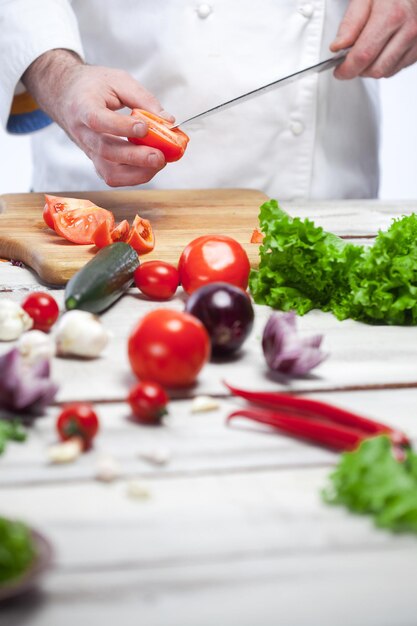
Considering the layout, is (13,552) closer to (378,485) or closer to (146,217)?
Result: (378,485)

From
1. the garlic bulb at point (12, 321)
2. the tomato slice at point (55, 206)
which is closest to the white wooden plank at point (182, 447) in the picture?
the garlic bulb at point (12, 321)

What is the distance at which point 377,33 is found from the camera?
2.31 meters

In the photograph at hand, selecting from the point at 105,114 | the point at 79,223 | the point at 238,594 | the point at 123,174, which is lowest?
the point at 238,594

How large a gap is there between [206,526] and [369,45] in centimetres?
166

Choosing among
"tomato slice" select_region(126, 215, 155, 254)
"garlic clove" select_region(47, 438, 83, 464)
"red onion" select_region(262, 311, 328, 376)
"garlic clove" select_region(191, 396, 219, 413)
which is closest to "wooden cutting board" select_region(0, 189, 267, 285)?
"tomato slice" select_region(126, 215, 155, 254)

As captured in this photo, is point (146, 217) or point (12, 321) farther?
point (146, 217)

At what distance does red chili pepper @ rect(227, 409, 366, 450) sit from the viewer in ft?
3.55

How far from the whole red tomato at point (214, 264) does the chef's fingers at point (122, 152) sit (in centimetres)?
33

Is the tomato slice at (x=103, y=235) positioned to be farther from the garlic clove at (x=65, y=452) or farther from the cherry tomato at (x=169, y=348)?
the garlic clove at (x=65, y=452)

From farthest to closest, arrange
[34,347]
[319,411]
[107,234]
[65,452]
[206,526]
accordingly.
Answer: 1. [107,234]
2. [34,347]
3. [319,411]
4. [65,452]
5. [206,526]

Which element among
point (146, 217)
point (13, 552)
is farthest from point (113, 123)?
point (13, 552)

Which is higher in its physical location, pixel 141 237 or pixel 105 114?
pixel 105 114

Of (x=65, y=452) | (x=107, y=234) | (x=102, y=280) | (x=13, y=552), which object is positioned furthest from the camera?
(x=107, y=234)

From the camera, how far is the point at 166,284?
172 centimetres
